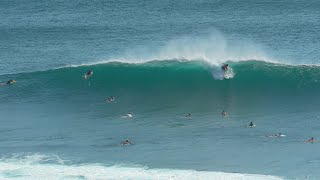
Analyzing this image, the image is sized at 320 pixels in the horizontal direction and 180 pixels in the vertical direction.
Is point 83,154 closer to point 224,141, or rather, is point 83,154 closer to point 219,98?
point 224,141

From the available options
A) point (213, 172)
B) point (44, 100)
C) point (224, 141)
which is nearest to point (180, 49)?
point (44, 100)

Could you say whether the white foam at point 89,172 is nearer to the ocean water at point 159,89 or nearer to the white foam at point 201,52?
the ocean water at point 159,89

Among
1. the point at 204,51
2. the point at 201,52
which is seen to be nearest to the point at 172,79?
the point at 201,52

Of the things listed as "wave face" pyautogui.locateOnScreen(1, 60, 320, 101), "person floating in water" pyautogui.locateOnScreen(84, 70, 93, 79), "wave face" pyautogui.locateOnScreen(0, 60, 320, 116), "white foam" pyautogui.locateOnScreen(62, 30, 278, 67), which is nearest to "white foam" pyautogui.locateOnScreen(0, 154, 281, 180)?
"wave face" pyautogui.locateOnScreen(0, 60, 320, 116)

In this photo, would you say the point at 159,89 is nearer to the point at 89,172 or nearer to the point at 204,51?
the point at 204,51

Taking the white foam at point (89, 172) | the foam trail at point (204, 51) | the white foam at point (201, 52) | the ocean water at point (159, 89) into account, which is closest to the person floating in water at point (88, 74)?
the ocean water at point (159, 89)

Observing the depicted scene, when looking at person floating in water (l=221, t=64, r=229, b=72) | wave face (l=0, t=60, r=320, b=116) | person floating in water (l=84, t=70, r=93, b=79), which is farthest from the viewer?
person floating in water (l=84, t=70, r=93, b=79)

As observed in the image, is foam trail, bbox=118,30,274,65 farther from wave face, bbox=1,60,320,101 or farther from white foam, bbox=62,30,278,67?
wave face, bbox=1,60,320,101
